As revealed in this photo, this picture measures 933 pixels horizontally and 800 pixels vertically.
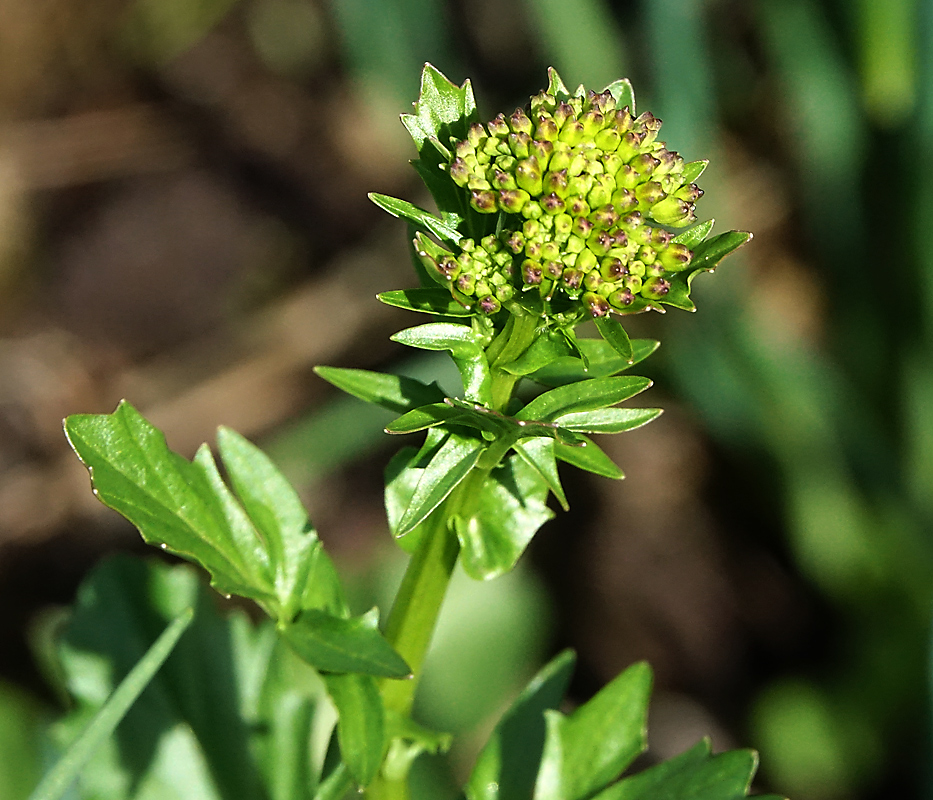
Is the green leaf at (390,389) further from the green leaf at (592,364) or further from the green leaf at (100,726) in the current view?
the green leaf at (100,726)

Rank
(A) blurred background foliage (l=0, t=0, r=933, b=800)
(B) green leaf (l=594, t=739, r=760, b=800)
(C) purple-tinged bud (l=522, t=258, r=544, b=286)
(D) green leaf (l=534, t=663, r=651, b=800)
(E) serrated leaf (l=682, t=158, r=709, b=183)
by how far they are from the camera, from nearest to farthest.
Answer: (C) purple-tinged bud (l=522, t=258, r=544, b=286) < (E) serrated leaf (l=682, t=158, r=709, b=183) < (B) green leaf (l=594, t=739, r=760, b=800) < (D) green leaf (l=534, t=663, r=651, b=800) < (A) blurred background foliage (l=0, t=0, r=933, b=800)

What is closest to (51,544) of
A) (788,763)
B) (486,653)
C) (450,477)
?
(486,653)

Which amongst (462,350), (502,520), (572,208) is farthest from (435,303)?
(502,520)

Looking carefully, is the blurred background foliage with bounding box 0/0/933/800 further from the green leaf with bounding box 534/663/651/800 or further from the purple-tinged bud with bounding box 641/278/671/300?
the purple-tinged bud with bounding box 641/278/671/300

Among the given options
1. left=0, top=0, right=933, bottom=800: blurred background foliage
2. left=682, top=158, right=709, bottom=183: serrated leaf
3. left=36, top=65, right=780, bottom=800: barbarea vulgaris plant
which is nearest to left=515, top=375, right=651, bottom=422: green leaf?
left=36, top=65, right=780, bottom=800: barbarea vulgaris plant

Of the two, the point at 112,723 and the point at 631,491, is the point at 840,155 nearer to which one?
the point at 631,491

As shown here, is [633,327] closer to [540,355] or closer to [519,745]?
[519,745]
